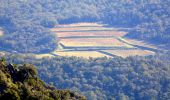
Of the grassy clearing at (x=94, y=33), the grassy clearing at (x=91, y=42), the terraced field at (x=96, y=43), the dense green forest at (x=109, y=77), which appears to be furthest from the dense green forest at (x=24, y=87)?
the grassy clearing at (x=94, y=33)

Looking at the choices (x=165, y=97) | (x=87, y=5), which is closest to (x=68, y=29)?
(x=87, y=5)

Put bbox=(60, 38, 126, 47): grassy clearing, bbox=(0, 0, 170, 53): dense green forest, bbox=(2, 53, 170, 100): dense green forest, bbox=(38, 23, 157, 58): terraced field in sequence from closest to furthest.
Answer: bbox=(2, 53, 170, 100): dense green forest, bbox=(38, 23, 157, 58): terraced field, bbox=(60, 38, 126, 47): grassy clearing, bbox=(0, 0, 170, 53): dense green forest

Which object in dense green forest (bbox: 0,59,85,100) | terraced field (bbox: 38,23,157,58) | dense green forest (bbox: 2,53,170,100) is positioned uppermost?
dense green forest (bbox: 0,59,85,100)

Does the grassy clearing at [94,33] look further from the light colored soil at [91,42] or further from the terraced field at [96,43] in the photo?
the light colored soil at [91,42]

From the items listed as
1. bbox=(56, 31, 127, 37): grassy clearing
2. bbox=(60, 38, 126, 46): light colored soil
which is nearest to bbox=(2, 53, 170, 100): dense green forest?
bbox=(60, 38, 126, 46): light colored soil

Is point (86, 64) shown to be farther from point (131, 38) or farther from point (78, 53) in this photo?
point (131, 38)

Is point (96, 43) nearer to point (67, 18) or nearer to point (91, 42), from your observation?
point (91, 42)

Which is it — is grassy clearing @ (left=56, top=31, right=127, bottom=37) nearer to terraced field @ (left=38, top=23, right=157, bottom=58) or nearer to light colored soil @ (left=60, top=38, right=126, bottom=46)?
terraced field @ (left=38, top=23, right=157, bottom=58)
